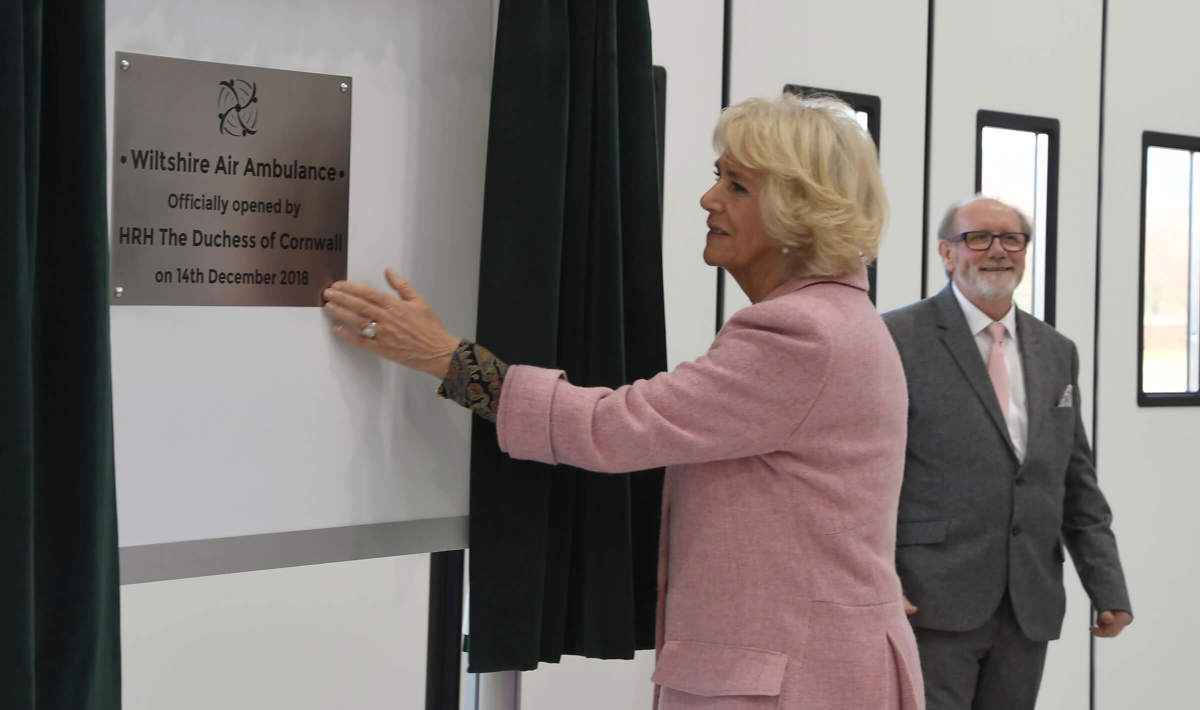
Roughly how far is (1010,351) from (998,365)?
0.07 metres

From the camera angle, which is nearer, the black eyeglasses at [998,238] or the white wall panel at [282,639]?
the white wall panel at [282,639]

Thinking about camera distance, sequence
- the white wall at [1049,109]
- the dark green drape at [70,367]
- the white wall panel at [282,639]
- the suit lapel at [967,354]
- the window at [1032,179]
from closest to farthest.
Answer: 1. the dark green drape at [70,367]
2. the white wall panel at [282,639]
3. the suit lapel at [967,354]
4. the white wall at [1049,109]
5. the window at [1032,179]

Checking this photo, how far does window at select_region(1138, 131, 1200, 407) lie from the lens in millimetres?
4012

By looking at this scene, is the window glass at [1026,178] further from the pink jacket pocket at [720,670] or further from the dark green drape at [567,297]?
the pink jacket pocket at [720,670]

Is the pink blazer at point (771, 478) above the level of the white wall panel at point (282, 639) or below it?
above

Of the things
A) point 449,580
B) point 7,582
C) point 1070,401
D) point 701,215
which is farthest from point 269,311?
point 1070,401

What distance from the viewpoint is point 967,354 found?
260 cm

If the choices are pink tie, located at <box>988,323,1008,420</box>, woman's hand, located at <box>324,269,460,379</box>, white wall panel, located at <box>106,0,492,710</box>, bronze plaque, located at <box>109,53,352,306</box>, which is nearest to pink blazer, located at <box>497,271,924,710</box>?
woman's hand, located at <box>324,269,460,379</box>

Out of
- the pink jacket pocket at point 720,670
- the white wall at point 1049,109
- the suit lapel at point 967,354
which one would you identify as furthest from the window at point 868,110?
the pink jacket pocket at point 720,670

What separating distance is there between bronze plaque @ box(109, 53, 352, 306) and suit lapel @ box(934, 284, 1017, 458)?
1.50 meters

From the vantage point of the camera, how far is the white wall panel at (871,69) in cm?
321

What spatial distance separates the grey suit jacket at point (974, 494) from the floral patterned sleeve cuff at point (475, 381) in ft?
4.18

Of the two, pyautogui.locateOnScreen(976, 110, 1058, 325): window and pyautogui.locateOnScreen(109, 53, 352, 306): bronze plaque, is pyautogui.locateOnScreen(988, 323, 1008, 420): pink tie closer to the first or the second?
pyautogui.locateOnScreen(976, 110, 1058, 325): window

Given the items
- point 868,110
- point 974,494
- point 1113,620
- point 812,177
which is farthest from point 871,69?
point 812,177
